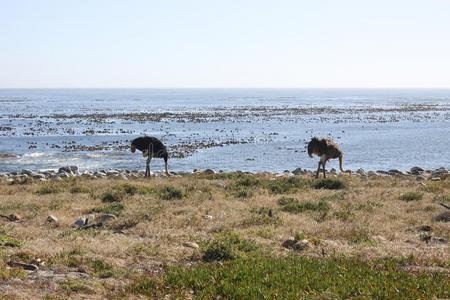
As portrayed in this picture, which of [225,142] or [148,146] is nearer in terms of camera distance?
[148,146]

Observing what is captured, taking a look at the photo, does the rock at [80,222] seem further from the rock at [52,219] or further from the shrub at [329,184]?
the shrub at [329,184]

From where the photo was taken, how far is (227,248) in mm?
12109

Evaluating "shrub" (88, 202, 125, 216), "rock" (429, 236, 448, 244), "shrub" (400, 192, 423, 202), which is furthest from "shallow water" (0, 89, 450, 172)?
"rock" (429, 236, 448, 244)

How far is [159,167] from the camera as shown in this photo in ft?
126

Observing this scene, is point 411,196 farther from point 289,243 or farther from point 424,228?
point 289,243

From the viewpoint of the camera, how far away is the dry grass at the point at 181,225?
11.0 meters

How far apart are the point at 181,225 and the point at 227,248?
3470 millimetres

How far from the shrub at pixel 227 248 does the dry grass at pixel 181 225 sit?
0.26 m

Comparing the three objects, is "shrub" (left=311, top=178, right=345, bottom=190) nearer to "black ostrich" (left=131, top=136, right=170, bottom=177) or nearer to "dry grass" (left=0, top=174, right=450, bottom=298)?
"dry grass" (left=0, top=174, right=450, bottom=298)

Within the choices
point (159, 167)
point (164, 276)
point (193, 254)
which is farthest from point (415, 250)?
point (159, 167)

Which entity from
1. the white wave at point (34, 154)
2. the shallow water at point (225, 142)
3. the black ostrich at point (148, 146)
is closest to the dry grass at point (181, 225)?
the black ostrich at point (148, 146)

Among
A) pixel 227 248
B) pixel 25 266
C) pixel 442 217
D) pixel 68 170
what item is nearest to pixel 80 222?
pixel 25 266

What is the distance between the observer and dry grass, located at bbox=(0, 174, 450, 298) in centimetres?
1098

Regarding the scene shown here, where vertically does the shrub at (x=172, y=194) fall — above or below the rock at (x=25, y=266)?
below
